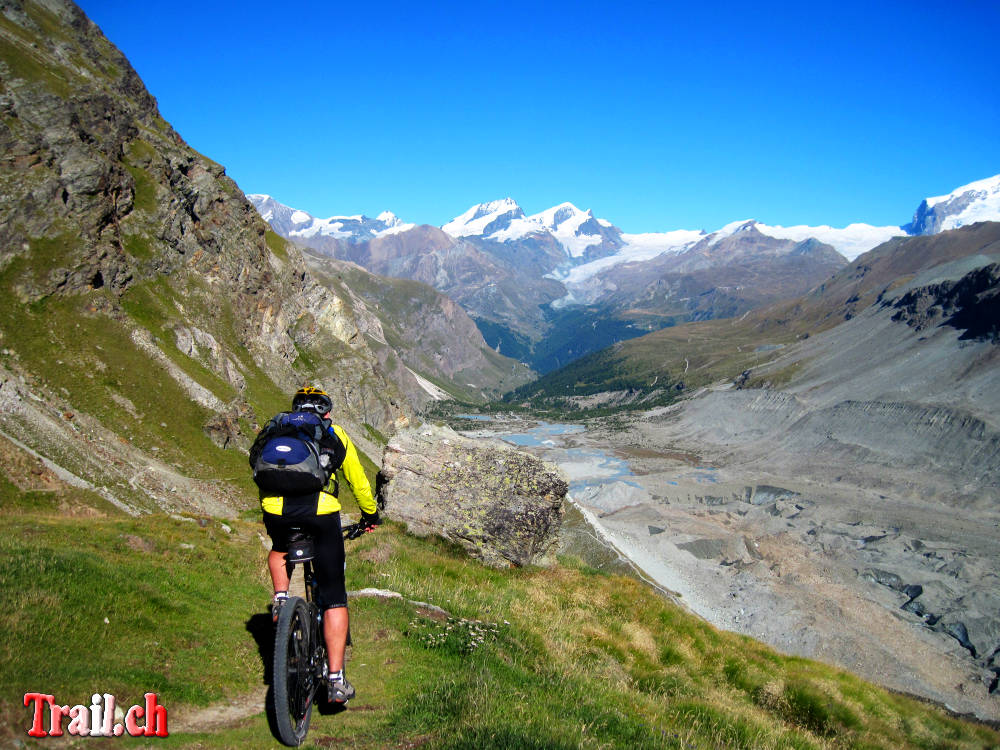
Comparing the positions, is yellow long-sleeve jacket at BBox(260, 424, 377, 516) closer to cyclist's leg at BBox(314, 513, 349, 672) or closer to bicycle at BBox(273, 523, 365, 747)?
cyclist's leg at BBox(314, 513, 349, 672)

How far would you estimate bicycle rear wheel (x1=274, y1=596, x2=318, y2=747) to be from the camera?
6.42m

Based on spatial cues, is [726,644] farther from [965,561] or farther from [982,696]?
→ [965,561]

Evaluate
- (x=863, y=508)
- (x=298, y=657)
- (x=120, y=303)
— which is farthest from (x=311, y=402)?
(x=863, y=508)

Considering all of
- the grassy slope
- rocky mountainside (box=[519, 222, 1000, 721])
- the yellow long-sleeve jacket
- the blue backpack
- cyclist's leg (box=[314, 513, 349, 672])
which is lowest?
rocky mountainside (box=[519, 222, 1000, 721])

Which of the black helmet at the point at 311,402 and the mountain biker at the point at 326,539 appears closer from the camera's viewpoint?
the mountain biker at the point at 326,539

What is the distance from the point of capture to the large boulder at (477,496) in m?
17.9

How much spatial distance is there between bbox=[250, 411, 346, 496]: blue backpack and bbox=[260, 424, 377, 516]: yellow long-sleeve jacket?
13 cm

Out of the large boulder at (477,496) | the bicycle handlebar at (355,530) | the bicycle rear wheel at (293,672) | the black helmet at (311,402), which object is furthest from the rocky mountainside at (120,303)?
the bicycle rear wheel at (293,672)

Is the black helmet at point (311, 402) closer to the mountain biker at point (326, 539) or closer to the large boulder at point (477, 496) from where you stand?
the mountain biker at point (326, 539)

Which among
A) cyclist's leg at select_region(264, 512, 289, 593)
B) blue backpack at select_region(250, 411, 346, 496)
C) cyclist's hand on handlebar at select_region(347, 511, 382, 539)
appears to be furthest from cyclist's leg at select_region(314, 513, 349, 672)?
cyclist's hand on handlebar at select_region(347, 511, 382, 539)

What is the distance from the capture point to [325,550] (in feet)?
25.6

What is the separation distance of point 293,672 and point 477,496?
11950 mm

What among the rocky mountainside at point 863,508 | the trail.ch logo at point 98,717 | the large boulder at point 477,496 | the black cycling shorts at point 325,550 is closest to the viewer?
the trail.ch logo at point 98,717

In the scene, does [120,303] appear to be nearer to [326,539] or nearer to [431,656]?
[431,656]
